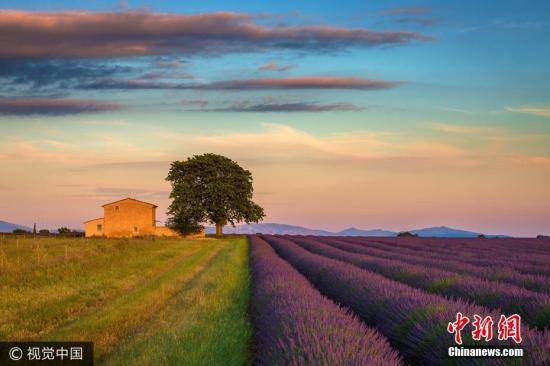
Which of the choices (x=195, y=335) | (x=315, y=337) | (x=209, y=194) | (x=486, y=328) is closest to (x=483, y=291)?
(x=486, y=328)

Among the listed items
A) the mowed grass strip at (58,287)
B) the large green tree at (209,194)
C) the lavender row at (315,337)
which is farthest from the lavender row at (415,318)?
the large green tree at (209,194)

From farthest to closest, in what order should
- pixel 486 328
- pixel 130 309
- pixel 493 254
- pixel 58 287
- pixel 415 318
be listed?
pixel 493 254 < pixel 58 287 < pixel 130 309 < pixel 415 318 < pixel 486 328

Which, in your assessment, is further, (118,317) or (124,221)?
(124,221)

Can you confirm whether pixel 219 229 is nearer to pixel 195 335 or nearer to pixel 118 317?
pixel 118 317

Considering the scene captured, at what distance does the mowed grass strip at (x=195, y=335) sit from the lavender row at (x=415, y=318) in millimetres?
1879

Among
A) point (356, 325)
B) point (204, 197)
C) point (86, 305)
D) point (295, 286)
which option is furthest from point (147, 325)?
point (204, 197)

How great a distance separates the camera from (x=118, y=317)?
448 inches

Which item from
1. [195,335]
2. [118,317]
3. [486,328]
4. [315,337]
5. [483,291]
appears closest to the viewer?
[315,337]

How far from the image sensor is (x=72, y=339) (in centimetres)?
939

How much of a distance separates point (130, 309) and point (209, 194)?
4978 centimetres

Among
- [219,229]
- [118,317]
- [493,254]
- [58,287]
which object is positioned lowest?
[118,317]

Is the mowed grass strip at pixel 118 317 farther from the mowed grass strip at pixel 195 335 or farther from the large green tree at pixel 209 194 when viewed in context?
the large green tree at pixel 209 194

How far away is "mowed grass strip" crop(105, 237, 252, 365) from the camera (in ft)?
24.1

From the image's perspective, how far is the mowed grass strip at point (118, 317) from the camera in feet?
31.2
